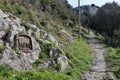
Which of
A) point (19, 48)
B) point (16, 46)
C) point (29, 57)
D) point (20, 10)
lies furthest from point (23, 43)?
point (20, 10)

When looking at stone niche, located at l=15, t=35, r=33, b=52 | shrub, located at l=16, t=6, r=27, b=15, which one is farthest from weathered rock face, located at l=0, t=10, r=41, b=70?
shrub, located at l=16, t=6, r=27, b=15

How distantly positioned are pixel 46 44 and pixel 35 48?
0.97 meters

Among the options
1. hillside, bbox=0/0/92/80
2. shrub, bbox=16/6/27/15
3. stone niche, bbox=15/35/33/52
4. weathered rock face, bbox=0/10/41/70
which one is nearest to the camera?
hillside, bbox=0/0/92/80

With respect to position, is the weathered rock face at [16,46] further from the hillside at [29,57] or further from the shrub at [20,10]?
the shrub at [20,10]

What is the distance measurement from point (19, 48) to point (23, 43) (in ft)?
1.53

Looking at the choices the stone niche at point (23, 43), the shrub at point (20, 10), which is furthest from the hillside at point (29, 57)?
the shrub at point (20, 10)

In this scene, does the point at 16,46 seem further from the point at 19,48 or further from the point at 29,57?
the point at 29,57

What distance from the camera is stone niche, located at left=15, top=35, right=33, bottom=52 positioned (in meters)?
16.6

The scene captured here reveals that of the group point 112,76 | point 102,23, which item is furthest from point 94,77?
point 102,23

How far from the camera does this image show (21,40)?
1694 centimetres

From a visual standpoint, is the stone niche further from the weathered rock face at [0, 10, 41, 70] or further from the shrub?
the shrub

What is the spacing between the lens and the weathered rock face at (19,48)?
14.9m

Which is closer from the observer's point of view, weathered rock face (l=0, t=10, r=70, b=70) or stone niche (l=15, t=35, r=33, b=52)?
weathered rock face (l=0, t=10, r=70, b=70)

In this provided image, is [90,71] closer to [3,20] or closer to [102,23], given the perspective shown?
[3,20]
